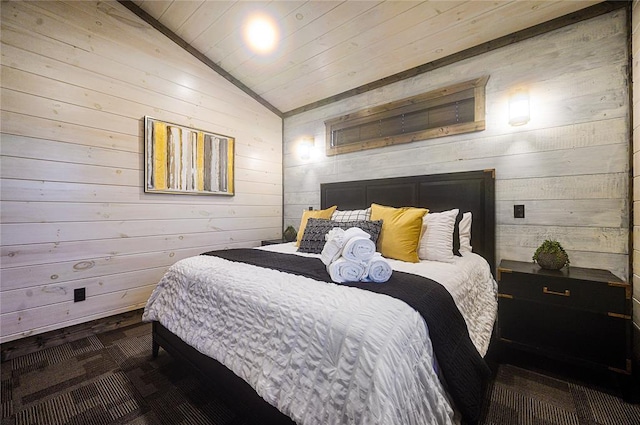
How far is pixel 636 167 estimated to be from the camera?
1.68m

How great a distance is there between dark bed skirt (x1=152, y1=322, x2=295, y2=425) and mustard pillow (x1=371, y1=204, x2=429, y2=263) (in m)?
1.19

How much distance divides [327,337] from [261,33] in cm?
271

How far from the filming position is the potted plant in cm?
177

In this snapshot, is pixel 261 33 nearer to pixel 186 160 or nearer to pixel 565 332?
pixel 186 160

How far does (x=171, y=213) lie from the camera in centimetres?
273

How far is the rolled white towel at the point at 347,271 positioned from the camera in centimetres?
131

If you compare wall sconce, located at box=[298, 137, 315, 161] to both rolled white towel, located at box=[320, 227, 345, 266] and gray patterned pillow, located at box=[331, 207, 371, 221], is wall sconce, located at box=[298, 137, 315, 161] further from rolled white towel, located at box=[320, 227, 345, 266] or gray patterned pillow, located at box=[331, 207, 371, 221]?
rolled white towel, located at box=[320, 227, 345, 266]

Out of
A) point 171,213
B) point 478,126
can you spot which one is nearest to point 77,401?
point 171,213

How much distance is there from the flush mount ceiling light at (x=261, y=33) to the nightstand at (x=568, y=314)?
2738 millimetres

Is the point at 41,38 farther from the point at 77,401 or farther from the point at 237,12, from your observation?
the point at 77,401

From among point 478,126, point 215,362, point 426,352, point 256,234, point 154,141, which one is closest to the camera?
point 426,352

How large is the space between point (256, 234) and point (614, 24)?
362 cm

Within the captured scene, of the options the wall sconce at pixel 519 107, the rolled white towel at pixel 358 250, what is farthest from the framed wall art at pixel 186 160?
the wall sconce at pixel 519 107

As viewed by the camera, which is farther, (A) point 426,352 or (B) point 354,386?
(A) point 426,352
